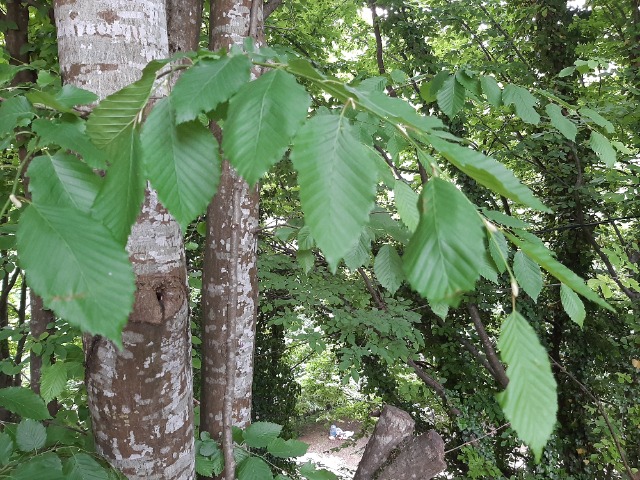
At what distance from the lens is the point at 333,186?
464 mm

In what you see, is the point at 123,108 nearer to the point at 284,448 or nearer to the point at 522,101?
the point at 284,448

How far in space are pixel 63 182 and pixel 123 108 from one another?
0.13 m

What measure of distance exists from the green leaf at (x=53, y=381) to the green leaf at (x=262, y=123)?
67.3 inches

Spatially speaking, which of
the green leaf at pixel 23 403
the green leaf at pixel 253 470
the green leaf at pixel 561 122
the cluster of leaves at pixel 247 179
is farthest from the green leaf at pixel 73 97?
the green leaf at pixel 561 122

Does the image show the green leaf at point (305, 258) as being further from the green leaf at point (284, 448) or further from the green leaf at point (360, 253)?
the green leaf at point (284, 448)

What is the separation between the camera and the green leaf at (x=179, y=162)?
0.55m

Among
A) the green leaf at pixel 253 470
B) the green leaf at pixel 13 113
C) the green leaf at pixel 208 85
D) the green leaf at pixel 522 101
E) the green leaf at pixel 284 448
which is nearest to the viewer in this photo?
the green leaf at pixel 208 85

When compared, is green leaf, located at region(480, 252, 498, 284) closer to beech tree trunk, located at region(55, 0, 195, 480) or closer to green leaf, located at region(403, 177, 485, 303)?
green leaf, located at region(403, 177, 485, 303)

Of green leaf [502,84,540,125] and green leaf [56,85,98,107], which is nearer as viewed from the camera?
green leaf [56,85,98,107]

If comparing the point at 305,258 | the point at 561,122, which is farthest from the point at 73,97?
the point at 561,122

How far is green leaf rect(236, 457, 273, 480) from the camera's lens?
1.45 metres

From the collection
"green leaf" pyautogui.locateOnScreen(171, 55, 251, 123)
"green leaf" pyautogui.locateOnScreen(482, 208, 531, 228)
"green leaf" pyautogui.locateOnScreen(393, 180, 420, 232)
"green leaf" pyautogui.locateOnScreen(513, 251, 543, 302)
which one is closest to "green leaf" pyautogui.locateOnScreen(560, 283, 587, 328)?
"green leaf" pyautogui.locateOnScreen(513, 251, 543, 302)

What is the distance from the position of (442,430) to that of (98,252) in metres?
6.62

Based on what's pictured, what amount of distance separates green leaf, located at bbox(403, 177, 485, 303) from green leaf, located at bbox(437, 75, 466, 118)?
52.2 inches
